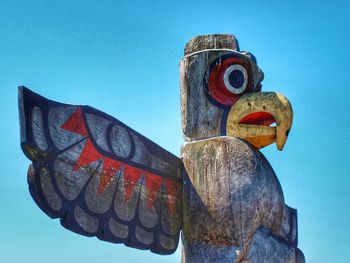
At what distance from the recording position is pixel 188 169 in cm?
470

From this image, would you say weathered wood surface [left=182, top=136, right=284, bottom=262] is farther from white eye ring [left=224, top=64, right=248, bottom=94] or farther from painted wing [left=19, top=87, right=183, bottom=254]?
white eye ring [left=224, top=64, right=248, bottom=94]

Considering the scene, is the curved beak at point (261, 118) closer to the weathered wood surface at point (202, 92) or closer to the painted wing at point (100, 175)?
the weathered wood surface at point (202, 92)

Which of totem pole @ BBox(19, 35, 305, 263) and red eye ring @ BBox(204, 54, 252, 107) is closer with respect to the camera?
totem pole @ BBox(19, 35, 305, 263)

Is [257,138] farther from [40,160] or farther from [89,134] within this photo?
[40,160]

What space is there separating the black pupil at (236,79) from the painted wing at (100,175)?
798mm

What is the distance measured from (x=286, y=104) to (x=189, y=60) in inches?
35.5

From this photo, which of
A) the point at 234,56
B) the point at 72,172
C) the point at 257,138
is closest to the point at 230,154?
the point at 257,138

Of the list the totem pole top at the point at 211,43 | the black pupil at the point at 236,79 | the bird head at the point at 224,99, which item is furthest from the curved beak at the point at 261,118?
the totem pole top at the point at 211,43

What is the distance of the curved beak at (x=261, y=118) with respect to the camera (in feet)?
15.5

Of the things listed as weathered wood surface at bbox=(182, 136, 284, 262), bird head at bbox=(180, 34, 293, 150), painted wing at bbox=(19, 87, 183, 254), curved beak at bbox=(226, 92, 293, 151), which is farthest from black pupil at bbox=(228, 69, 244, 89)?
painted wing at bbox=(19, 87, 183, 254)

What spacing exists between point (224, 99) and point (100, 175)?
4.40ft

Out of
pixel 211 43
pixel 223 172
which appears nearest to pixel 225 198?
pixel 223 172

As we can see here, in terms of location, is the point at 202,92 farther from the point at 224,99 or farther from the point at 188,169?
Answer: the point at 188,169

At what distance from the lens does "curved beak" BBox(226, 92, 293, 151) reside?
4.72 metres
